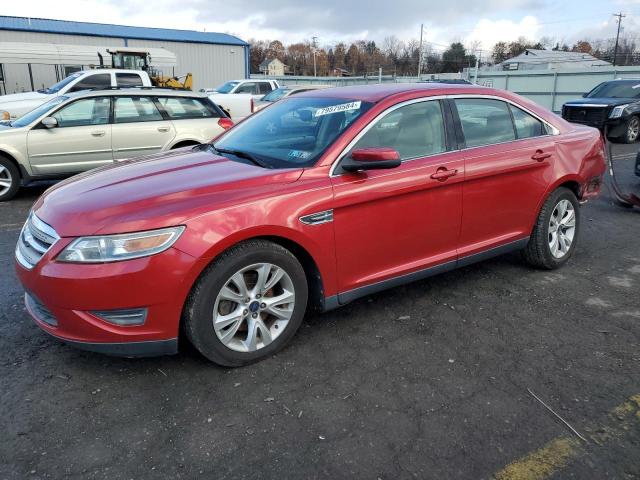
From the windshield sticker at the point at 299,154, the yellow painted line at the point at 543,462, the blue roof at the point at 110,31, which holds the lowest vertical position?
the yellow painted line at the point at 543,462

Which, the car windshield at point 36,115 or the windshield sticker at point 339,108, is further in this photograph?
the car windshield at point 36,115

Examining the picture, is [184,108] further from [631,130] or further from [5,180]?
[631,130]

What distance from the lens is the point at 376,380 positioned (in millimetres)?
2990

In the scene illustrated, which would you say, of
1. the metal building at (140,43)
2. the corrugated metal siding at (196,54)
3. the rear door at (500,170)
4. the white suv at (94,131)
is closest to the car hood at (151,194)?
the rear door at (500,170)

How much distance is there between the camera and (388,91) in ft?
12.5

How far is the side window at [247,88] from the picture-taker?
20.4 metres

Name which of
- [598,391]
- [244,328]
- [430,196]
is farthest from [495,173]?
[244,328]

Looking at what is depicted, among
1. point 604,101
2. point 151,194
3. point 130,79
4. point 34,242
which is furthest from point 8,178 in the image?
point 604,101

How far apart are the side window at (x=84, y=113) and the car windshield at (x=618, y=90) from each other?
45.8 ft

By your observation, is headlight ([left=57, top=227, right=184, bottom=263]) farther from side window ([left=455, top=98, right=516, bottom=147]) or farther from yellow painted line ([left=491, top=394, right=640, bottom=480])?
side window ([left=455, top=98, right=516, bottom=147])

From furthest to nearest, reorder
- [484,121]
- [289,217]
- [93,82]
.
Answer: [93,82], [484,121], [289,217]

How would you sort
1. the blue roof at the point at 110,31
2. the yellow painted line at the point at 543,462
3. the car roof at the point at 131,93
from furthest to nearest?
the blue roof at the point at 110,31 → the car roof at the point at 131,93 → the yellow painted line at the point at 543,462

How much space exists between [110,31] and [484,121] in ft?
137

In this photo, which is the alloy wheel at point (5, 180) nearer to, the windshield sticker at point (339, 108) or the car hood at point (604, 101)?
the windshield sticker at point (339, 108)
